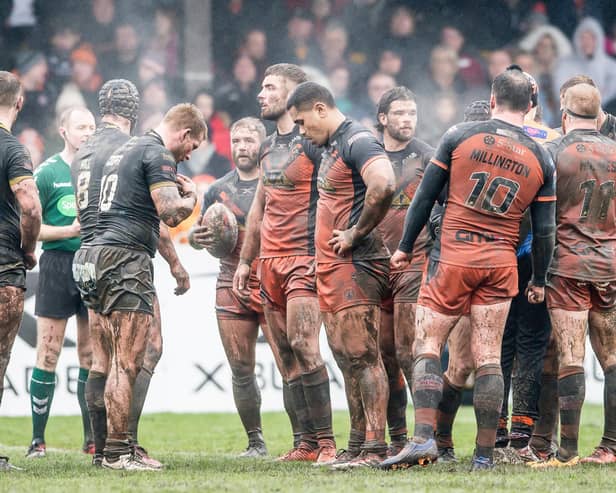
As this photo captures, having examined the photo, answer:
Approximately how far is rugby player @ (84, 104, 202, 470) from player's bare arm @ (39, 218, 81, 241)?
6.21 feet

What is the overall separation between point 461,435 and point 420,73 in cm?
808

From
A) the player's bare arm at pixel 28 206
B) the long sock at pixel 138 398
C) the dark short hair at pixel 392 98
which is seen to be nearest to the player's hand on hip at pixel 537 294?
the dark short hair at pixel 392 98

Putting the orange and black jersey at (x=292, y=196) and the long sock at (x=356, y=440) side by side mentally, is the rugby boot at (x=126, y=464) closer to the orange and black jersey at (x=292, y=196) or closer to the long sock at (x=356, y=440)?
the long sock at (x=356, y=440)

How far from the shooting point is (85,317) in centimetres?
961

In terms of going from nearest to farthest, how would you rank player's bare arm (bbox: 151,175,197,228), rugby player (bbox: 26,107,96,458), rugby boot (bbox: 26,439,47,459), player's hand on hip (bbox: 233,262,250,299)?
player's bare arm (bbox: 151,175,197,228) → player's hand on hip (bbox: 233,262,250,299) → rugby boot (bbox: 26,439,47,459) → rugby player (bbox: 26,107,96,458)

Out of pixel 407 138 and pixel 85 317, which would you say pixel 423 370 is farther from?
pixel 85 317

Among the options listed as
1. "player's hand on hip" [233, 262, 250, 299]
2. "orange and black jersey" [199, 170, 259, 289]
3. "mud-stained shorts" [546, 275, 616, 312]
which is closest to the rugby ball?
"orange and black jersey" [199, 170, 259, 289]

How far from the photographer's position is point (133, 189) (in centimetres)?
747

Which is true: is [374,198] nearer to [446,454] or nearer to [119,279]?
[119,279]

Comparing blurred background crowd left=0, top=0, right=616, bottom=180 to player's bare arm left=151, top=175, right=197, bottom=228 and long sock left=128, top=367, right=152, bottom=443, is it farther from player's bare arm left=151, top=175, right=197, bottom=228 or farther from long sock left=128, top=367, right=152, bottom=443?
player's bare arm left=151, top=175, right=197, bottom=228

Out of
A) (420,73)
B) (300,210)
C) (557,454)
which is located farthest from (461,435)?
(420,73)

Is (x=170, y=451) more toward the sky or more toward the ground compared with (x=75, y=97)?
more toward the ground

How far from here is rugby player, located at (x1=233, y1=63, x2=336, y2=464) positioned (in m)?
8.10

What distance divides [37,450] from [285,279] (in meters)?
2.50
